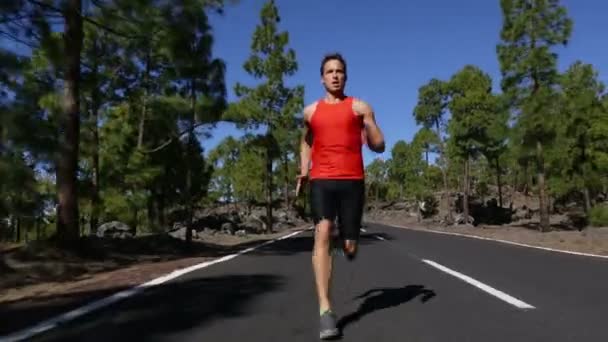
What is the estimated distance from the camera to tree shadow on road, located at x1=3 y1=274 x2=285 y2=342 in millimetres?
3893

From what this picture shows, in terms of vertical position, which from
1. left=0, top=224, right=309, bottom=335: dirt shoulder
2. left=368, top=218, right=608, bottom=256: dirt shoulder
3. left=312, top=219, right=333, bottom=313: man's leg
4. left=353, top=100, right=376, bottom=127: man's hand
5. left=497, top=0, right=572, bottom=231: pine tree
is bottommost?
left=368, top=218, right=608, bottom=256: dirt shoulder

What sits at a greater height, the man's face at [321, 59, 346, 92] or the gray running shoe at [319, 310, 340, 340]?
the man's face at [321, 59, 346, 92]

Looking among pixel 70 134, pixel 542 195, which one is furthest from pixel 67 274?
pixel 542 195

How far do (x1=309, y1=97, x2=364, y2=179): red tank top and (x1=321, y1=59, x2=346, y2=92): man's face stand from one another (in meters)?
0.12

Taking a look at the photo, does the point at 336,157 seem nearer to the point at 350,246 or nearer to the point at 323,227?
the point at 323,227

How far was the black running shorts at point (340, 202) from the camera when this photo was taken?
4047 millimetres

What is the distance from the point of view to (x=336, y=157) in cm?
407

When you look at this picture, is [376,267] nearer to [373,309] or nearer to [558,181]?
[373,309]

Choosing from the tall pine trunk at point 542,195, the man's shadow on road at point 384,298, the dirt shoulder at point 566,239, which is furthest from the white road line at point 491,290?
the tall pine trunk at point 542,195

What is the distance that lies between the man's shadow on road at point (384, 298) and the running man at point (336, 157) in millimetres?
561

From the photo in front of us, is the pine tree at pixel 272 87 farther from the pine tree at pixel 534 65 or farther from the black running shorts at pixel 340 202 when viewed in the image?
the black running shorts at pixel 340 202

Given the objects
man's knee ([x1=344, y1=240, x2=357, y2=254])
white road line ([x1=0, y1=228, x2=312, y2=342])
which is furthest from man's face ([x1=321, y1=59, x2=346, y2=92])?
white road line ([x1=0, y1=228, x2=312, y2=342])

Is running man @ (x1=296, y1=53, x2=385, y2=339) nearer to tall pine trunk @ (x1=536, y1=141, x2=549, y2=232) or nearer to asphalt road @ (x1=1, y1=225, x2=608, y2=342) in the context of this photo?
asphalt road @ (x1=1, y1=225, x2=608, y2=342)

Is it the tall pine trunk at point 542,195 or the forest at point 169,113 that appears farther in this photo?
the tall pine trunk at point 542,195
